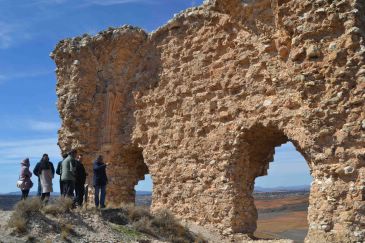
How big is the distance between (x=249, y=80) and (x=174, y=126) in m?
2.58

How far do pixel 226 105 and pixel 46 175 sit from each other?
449 cm

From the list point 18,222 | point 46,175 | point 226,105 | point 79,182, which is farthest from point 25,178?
point 226,105

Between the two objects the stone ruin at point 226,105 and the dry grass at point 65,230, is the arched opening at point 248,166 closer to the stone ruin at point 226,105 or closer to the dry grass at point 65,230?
the stone ruin at point 226,105

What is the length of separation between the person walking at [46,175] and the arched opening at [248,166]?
13.8 feet

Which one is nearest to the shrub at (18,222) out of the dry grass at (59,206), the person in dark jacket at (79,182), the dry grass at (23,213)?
the dry grass at (23,213)

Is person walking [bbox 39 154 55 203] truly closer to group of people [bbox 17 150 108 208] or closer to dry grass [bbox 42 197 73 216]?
group of people [bbox 17 150 108 208]

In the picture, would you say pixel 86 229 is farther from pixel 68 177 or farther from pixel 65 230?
pixel 68 177

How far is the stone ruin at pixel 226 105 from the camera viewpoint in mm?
9047

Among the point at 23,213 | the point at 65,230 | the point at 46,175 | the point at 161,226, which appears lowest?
the point at 161,226

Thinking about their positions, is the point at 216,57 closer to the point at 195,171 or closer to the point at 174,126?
the point at 174,126

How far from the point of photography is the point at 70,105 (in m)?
14.3

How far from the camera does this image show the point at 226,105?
449 inches

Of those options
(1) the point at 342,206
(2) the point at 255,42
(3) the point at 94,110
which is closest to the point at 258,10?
(2) the point at 255,42

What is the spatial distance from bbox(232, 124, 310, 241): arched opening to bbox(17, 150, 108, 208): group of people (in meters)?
3.09
